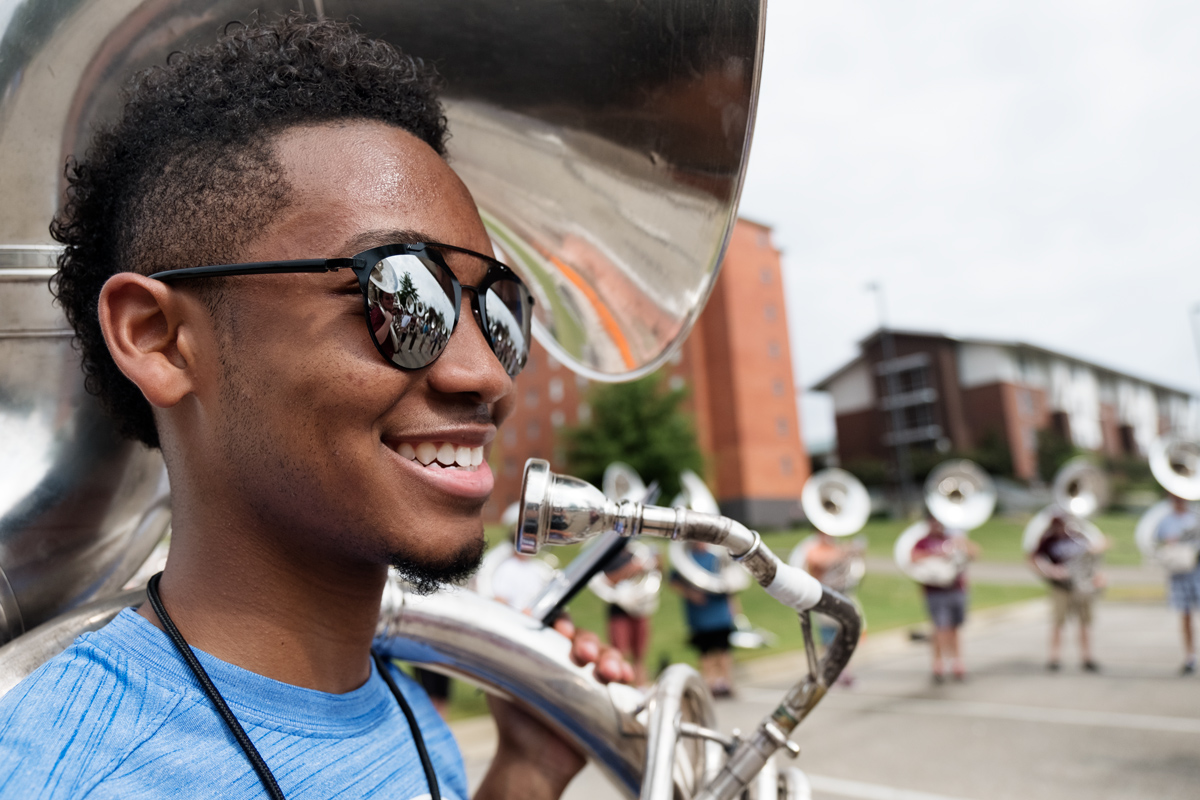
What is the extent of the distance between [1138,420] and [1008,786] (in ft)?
232

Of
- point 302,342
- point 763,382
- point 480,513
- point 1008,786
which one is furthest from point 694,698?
point 763,382

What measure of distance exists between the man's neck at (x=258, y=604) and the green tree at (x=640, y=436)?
3663cm

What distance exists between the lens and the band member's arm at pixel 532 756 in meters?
1.62

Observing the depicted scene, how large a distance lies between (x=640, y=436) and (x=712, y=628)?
29.9 metres

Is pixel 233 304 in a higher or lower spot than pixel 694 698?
higher

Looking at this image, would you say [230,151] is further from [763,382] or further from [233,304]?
[763,382]

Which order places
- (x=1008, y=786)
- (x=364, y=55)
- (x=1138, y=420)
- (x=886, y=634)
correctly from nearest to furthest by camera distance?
1. (x=364, y=55)
2. (x=1008, y=786)
3. (x=886, y=634)
4. (x=1138, y=420)

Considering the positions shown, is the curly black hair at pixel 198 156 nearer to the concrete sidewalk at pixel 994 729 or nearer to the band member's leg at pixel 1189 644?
the concrete sidewalk at pixel 994 729

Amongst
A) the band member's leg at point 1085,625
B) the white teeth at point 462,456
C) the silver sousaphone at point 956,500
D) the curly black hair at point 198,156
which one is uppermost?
the curly black hair at point 198,156

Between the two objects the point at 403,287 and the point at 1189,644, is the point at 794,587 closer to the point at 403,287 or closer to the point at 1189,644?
the point at 403,287

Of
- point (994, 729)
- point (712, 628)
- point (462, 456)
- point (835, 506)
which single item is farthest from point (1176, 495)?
point (462, 456)

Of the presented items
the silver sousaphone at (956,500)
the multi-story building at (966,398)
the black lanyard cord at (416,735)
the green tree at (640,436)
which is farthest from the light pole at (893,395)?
the black lanyard cord at (416,735)

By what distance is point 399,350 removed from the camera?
3.47ft

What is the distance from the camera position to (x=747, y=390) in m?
42.7
